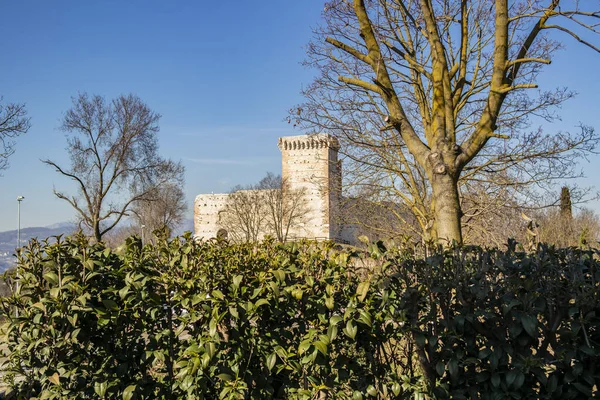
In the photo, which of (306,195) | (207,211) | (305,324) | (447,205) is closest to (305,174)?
(306,195)

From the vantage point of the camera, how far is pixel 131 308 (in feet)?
10.2

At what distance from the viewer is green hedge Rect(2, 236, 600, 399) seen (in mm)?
2881

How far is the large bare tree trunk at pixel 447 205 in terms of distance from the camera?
235 inches

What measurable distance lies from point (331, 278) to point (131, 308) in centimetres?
122

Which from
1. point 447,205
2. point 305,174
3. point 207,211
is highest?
point 305,174

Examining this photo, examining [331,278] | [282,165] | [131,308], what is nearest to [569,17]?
[331,278]

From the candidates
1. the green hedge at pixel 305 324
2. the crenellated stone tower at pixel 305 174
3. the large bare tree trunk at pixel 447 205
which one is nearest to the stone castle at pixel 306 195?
the crenellated stone tower at pixel 305 174

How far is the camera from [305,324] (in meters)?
3.10

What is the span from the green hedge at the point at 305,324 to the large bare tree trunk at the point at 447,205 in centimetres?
284

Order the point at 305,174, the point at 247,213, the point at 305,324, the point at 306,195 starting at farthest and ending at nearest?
the point at 305,174 < the point at 306,195 < the point at 247,213 < the point at 305,324

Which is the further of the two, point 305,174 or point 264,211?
point 305,174

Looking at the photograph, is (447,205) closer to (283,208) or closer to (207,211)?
(283,208)

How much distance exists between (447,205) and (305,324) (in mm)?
3464

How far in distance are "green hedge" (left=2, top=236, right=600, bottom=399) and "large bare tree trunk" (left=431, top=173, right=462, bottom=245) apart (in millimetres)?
2840
